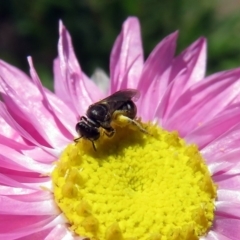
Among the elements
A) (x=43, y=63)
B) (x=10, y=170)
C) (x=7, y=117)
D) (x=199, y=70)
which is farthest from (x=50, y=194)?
(x=43, y=63)

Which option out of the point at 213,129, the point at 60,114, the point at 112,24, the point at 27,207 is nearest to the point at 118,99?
the point at 60,114

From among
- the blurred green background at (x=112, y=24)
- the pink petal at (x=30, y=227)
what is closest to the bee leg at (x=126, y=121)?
the pink petal at (x=30, y=227)

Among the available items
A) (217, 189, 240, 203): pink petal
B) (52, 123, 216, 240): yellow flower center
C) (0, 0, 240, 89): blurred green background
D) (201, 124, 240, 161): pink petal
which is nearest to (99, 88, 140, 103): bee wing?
(52, 123, 216, 240): yellow flower center

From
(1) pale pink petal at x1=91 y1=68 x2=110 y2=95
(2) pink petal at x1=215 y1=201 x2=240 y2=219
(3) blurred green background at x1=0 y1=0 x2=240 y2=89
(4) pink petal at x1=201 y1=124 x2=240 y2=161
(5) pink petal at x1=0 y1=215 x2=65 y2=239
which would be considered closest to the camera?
(5) pink petal at x1=0 y1=215 x2=65 y2=239

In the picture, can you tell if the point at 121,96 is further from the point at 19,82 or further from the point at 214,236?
the point at 214,236

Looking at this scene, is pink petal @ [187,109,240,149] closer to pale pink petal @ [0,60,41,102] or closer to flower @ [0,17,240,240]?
flower @ [0,17,240,240]

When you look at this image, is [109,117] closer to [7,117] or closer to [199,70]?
[7,117]
